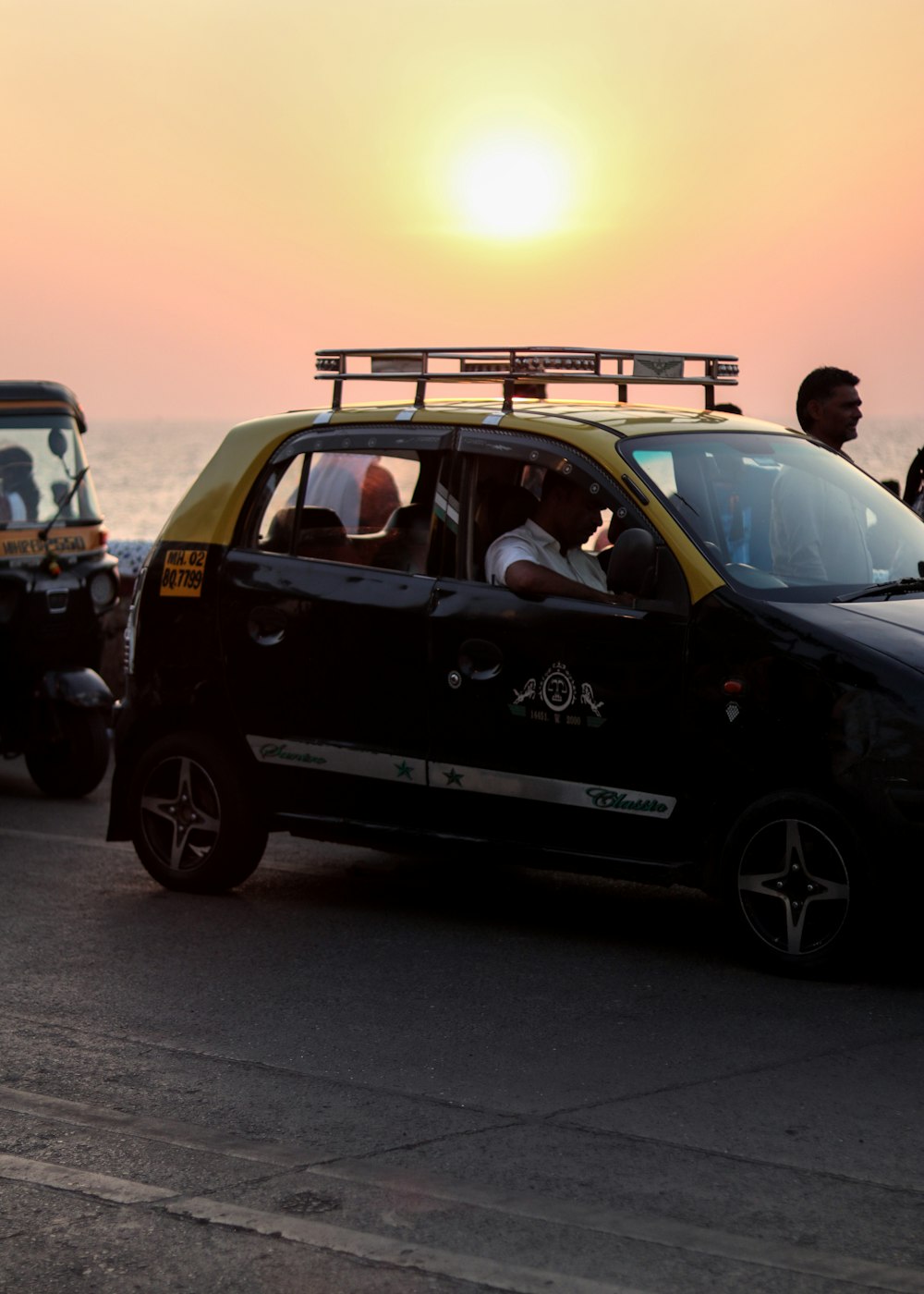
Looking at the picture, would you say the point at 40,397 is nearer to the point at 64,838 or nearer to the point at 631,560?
the point at 64,838

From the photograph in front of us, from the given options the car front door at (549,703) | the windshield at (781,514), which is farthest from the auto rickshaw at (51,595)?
the windshield at (781,514)

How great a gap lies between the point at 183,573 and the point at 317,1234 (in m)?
4.43

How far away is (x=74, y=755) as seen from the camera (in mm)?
12289

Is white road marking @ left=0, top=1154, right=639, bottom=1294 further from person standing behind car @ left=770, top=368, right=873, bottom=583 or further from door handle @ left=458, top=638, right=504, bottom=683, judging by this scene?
person standing behind car @ left=770, top=368, right=873, bottom=583

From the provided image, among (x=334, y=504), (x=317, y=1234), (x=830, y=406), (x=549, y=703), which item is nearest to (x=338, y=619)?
(x=334, y=504)

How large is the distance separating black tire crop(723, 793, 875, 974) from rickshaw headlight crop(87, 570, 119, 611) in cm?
647

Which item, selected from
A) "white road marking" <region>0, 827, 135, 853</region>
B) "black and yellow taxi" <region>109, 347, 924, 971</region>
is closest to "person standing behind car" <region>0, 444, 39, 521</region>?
"white road marking" <region>0, 827, 135, 853</region>

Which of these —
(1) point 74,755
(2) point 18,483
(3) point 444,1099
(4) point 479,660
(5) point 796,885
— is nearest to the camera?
(3) point 444,1099

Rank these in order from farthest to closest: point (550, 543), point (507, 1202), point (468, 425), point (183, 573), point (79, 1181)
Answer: point (183, 573)
point (468, 425)
point (550, 543)
point (79, 1181)
point (507, 1202)

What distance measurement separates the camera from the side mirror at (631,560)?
7.25 metres

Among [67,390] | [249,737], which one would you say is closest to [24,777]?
[67,390]

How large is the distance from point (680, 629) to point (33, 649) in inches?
238

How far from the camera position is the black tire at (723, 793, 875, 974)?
700cm

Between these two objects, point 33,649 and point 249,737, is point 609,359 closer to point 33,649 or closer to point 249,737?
point 249,737
